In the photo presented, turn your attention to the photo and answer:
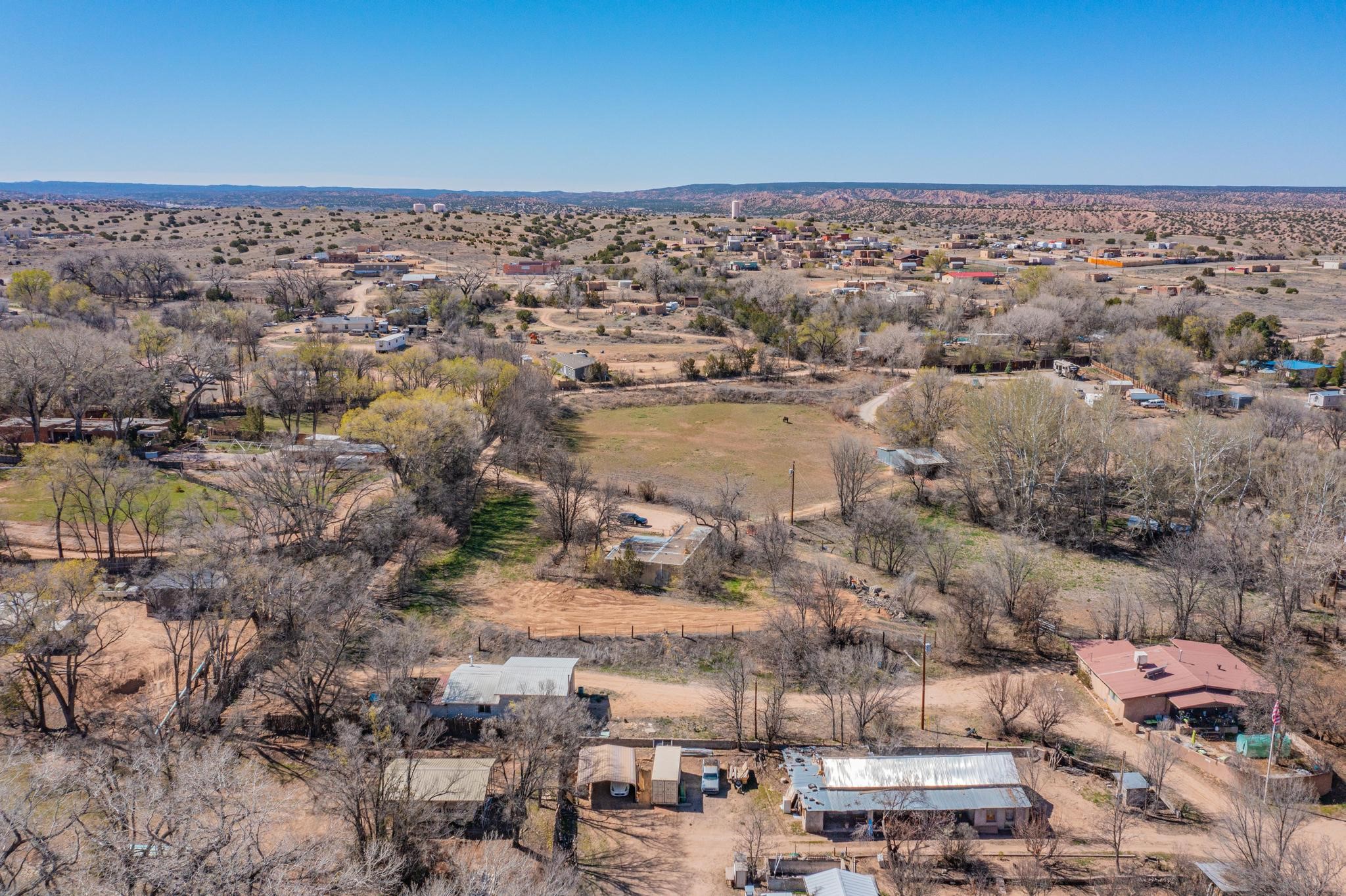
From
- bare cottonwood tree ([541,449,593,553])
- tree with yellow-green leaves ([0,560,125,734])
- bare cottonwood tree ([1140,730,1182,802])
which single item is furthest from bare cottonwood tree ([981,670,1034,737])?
tree with yellow-green leaves ([0,560,125,734])

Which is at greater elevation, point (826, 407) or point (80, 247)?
point (80, 247)

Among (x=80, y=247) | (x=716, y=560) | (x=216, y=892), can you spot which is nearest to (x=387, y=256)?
(x=80, y=247)

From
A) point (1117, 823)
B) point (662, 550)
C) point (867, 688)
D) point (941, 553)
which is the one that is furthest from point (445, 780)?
point (941, 553)

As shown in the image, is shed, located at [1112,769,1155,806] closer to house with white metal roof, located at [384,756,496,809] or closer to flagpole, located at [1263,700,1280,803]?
flagpole, located at [1263,700,1280,803]

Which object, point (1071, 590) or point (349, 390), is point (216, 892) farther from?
point (349, 390)

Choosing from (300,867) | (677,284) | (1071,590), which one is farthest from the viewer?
(677,284)

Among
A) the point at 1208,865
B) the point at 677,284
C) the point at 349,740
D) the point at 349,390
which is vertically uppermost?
the point at 677,284

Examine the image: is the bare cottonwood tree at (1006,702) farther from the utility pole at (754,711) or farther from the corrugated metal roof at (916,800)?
the utility pole at (754,711)

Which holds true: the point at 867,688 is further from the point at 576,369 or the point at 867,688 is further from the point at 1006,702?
→ the point at 576,369
